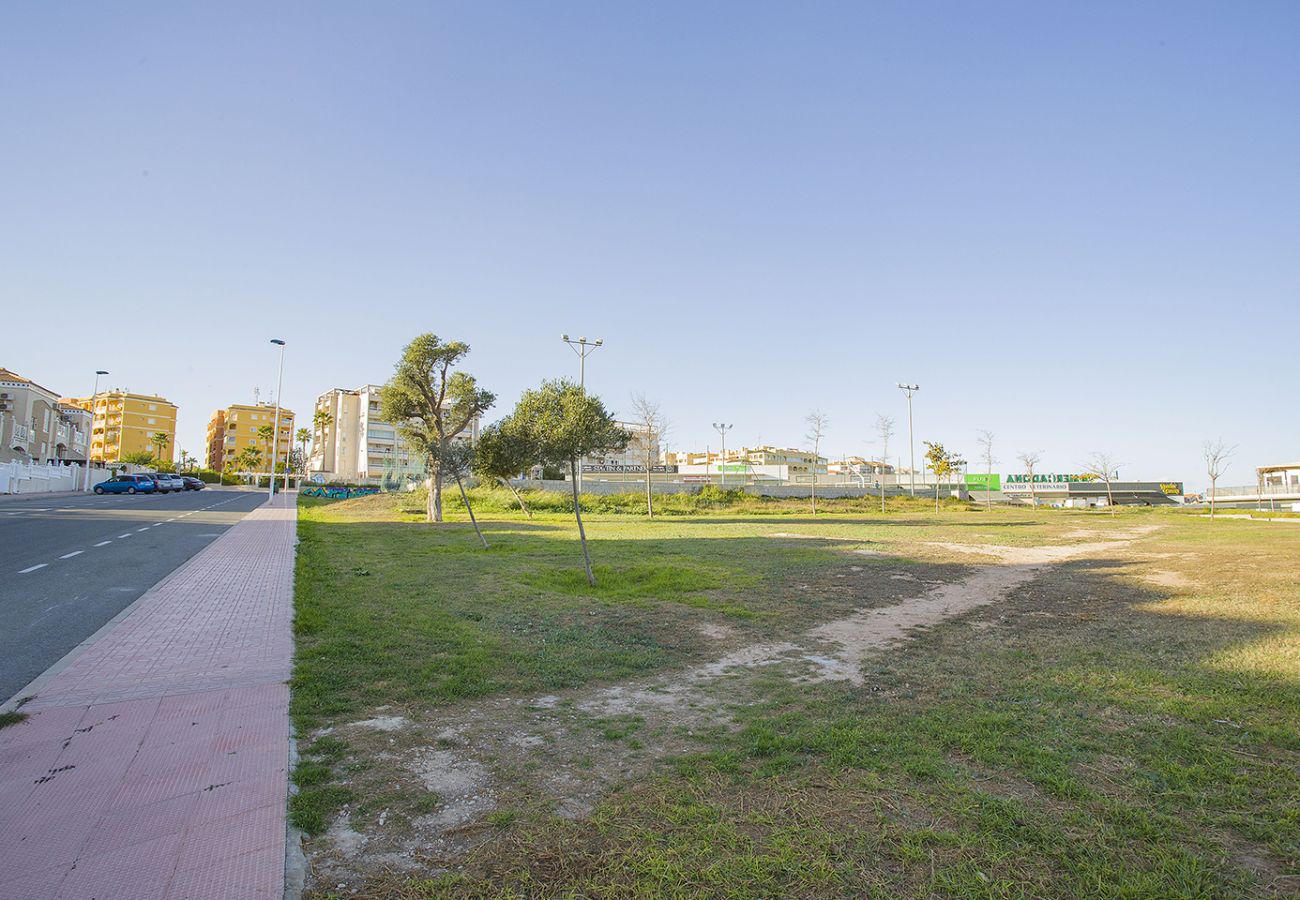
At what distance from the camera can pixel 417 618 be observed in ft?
29.8

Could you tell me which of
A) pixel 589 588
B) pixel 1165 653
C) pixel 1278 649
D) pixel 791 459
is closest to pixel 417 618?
pixel 589 588

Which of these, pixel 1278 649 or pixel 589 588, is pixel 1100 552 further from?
pixel 589 588

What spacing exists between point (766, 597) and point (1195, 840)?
822 centimetres

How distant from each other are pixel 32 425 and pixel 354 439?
47359 mm

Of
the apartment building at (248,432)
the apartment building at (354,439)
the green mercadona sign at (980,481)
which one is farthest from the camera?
the apartment building at (248,432)

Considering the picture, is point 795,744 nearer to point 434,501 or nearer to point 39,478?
point 434,501

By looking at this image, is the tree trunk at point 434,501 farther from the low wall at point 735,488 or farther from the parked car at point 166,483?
the parked car at point 166,483

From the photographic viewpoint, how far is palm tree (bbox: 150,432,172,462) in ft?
404

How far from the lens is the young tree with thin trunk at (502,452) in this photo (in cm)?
1441

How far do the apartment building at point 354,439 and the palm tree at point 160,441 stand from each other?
2699 centimetres

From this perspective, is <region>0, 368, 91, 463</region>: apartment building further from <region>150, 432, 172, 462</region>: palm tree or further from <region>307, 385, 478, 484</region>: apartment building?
<region>150, 432, 172, 462</region>: palm tree

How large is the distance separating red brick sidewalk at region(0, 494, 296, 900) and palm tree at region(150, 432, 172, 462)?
144 m

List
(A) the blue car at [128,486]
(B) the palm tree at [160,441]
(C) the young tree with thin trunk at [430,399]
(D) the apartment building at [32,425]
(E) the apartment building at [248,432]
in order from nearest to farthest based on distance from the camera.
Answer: (C) the young tree with thin trunk at [430,399], (A) the blue car at [128,486], (D) the apartment building at [32,425], (B) the palm tree at [160,441], (E) the apartment building at [248,432]

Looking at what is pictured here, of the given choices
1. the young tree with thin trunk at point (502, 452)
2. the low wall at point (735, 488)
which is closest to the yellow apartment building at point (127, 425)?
the low wall at point (735, 488)
